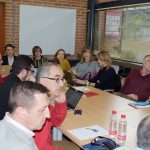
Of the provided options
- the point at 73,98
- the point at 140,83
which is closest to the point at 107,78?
the point at 140,83

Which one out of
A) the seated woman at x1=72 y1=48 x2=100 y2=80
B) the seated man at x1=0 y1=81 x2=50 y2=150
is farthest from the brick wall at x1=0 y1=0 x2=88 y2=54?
the seated man at x1=0 y1=81 x2=50 y2=150

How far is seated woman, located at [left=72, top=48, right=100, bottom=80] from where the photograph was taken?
5657 mm

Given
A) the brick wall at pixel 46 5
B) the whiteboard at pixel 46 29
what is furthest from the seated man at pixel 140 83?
the brick wall at pixel 46 5

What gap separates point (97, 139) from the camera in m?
2.18

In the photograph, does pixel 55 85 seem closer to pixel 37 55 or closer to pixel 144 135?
pixel 144 135

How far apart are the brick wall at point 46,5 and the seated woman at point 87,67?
53.3 inches

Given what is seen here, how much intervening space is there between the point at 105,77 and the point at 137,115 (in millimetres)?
1878

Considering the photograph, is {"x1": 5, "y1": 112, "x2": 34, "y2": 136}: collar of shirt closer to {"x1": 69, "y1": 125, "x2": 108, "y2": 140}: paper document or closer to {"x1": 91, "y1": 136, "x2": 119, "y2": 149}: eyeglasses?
{"x1": 91, "y1": 136, "x2": 119, "y2": 149}: eyeglasses

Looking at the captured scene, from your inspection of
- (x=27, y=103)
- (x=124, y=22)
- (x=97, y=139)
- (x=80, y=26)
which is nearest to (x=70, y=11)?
(x=80, y=26)

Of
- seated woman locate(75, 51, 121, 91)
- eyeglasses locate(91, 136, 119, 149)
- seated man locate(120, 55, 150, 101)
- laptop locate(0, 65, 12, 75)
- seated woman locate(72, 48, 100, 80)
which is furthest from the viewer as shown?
seated woman locate(72, 48, 100, 80)

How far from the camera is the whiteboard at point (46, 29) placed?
6.33 meters

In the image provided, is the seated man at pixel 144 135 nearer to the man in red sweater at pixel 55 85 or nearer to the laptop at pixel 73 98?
the man in red sweater at pixel 55 85

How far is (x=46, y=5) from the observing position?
6477mm

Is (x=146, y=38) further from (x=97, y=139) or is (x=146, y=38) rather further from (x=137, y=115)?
(x=97, y=139)
